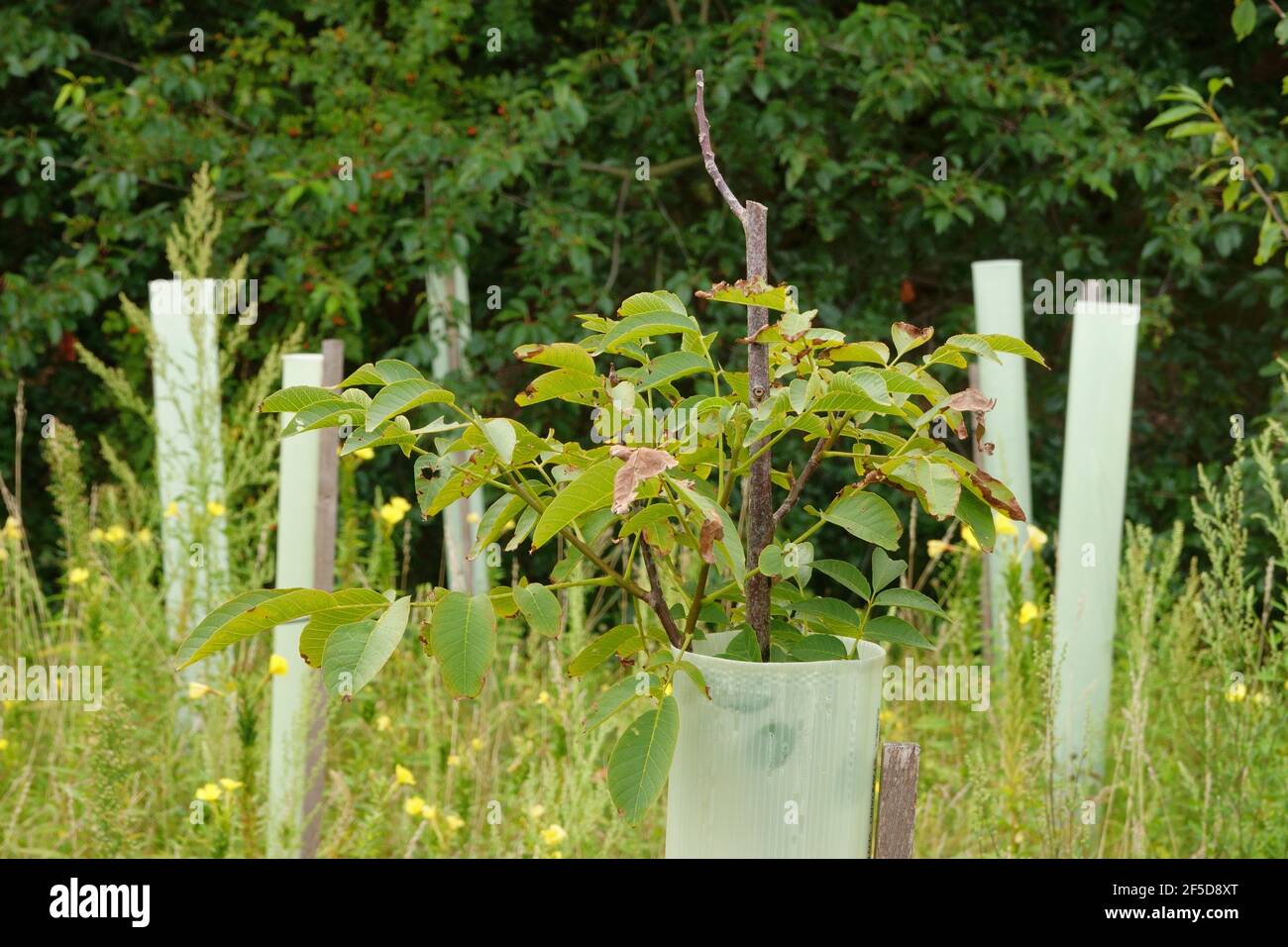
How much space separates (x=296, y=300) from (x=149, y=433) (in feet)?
3.05

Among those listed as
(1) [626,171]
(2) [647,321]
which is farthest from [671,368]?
(1) [626,171]

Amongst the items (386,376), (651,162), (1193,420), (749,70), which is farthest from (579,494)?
(1193,420)

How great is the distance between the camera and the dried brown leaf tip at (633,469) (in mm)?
795

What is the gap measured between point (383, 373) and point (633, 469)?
0.22m

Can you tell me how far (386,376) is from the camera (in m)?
0.93

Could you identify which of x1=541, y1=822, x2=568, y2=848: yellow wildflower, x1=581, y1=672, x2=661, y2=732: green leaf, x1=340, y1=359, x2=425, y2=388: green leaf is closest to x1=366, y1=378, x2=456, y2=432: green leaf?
x1=340, y1=359, x2=425, y2=388: green leaf

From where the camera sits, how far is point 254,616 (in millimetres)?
842

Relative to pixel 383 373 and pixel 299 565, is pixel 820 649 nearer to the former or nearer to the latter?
pixel 383 373

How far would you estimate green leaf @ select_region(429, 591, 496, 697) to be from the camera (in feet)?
2.74

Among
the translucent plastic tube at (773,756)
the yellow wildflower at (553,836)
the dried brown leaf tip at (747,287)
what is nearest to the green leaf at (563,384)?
the dried brown leaf tip at (747,287)

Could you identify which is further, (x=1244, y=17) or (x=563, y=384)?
(x=1244, y=17)

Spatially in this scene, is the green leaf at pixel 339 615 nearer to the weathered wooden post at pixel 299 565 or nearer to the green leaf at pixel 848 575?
the green leaf at pixel 848 575

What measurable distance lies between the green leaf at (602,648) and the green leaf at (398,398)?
0.76ft
